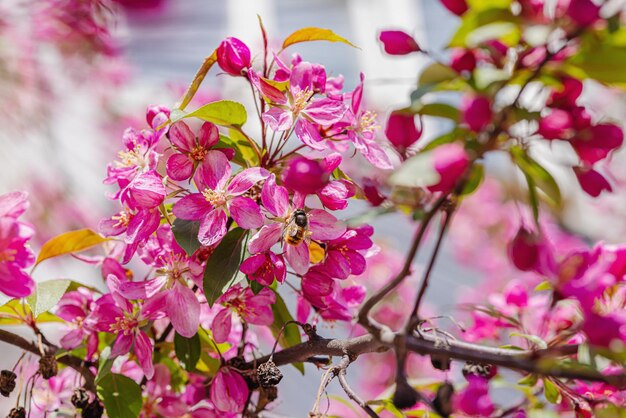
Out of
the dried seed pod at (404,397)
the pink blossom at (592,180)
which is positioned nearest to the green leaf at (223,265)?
the dried seed pod at (404,397)

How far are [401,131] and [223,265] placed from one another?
0.21 m

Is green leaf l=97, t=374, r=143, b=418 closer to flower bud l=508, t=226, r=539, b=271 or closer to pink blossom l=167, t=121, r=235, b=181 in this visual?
pink blossom l=167, t=121, r=235, b=181

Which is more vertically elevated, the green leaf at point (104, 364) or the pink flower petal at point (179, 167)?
the pink flower petal at point (179, 167)

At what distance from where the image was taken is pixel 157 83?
3.56 meters

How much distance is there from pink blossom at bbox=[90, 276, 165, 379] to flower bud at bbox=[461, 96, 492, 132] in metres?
0.35

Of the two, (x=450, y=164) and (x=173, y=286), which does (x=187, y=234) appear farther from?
(x=450, y=164)

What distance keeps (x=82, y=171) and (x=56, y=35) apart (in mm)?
1122

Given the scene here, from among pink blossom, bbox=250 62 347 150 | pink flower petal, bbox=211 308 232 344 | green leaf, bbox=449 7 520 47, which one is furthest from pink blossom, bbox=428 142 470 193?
pink flower petal, bbox=211 308 232 344

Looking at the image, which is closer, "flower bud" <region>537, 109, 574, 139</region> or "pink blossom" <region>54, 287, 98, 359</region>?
"flower bud" <region>537, 109, 574, 139</region>

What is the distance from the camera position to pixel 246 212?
2.02 feet

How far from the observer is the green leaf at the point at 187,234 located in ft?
2.01

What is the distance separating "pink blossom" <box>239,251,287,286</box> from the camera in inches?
23.9

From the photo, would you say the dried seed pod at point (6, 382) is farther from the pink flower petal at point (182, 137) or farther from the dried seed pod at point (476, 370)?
the dried seed pod at point (476, 370)

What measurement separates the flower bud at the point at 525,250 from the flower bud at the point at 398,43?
0.70 ft
